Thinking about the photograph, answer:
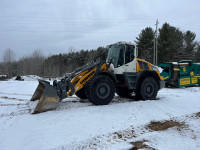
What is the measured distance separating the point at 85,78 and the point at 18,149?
11.5 feet

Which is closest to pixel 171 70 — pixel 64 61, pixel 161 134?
pixel 161 134

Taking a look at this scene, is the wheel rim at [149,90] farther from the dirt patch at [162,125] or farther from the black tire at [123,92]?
the dirt patch at [162,125]

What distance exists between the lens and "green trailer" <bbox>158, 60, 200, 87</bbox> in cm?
1287

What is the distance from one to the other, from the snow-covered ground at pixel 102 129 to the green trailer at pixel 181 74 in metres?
7.18

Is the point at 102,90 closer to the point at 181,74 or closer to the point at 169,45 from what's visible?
the point at 181,74

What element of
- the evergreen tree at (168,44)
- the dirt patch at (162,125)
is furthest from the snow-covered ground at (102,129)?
the evergreen tree at (168,44)

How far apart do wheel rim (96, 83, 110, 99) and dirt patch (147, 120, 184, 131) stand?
2196 millimetres

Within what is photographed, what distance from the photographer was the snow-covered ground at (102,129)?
11.7 ft

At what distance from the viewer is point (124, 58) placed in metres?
7.53

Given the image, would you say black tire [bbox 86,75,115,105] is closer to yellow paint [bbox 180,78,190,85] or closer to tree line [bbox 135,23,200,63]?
yellow paint [bbox 180,78,190,85]

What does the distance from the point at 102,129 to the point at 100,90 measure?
2.36 m

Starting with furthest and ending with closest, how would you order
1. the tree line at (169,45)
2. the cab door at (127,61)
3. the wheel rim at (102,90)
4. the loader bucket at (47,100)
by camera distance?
the tree line at (169,45) < the cab door at (127,61) < the wheel rim at (102,90) < the loader bucket at (47,100)

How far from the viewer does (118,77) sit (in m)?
7.69

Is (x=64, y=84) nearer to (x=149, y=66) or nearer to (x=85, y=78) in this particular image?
(x=85, y=78)
